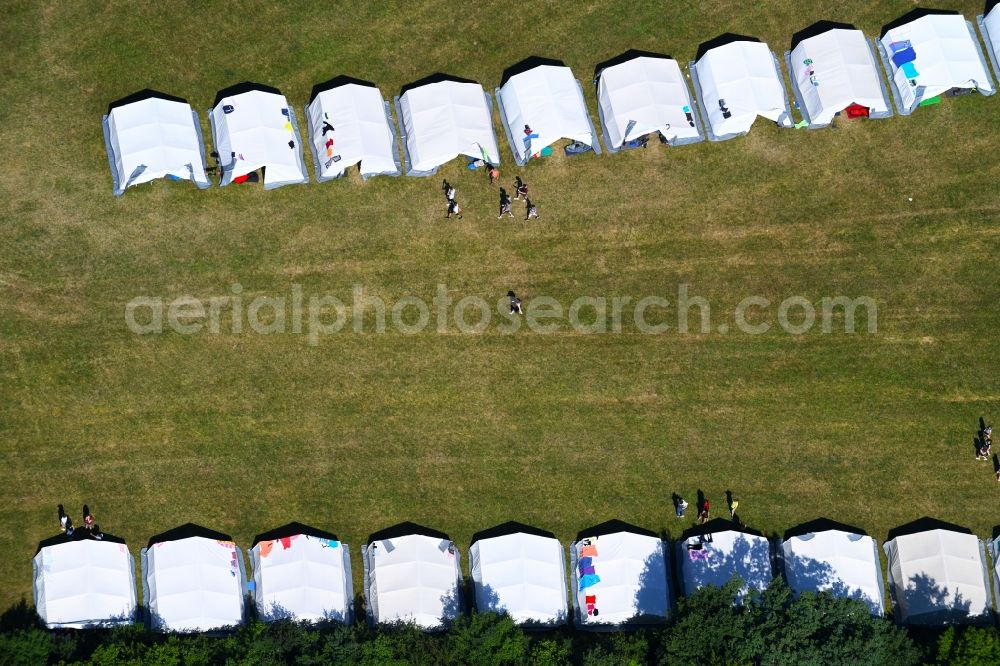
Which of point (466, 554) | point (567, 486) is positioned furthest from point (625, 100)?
point (466, 554)

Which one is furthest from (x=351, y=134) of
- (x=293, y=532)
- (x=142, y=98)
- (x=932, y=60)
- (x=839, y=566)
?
(x=839, y=566)

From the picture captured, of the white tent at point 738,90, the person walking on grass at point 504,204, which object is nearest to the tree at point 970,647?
the white tent at point 738,90

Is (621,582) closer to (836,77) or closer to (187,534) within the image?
(187,534)

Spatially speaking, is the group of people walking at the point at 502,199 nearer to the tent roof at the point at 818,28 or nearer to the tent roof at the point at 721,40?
the tent roof at the point at 721,40

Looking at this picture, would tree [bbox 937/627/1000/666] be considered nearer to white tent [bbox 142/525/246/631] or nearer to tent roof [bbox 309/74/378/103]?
white tent [bbox 142/525/246/631]

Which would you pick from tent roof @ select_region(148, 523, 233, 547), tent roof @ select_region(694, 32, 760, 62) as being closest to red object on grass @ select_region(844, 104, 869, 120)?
tent roof @ select_region(694, 32, 760, 62)

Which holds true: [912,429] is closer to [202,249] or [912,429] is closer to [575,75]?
[575,75]
